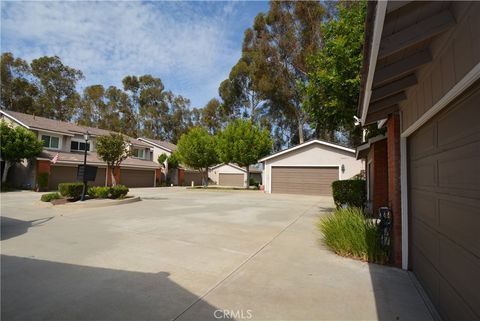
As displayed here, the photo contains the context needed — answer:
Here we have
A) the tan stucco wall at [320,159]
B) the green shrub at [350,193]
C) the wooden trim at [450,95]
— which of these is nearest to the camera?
the wooden trim at [450,95]

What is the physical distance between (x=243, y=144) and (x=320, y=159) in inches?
346

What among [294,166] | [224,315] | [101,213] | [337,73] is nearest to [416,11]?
[224,315]

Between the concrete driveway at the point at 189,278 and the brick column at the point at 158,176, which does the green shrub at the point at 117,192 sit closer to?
the concrete driveway at the point at 189,278

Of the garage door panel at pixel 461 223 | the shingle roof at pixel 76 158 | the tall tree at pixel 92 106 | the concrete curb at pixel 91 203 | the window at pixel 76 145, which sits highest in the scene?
the tall tree at pixel 92 106

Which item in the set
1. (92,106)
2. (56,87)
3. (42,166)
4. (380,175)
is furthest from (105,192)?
(92,106)

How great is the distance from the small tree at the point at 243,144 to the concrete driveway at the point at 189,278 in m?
22.5

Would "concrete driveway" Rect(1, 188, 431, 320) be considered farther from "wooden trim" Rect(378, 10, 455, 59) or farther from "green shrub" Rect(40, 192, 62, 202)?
"green shrub" Rect(40, 192, 62, 202)

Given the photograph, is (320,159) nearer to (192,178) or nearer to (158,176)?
(158,176)

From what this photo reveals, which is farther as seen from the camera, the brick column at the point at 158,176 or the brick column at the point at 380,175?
the brick column at the point at 158,176

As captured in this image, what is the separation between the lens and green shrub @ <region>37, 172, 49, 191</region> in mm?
22544

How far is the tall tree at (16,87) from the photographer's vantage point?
37656mm

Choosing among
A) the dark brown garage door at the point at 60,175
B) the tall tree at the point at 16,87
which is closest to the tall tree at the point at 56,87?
the tall tree at the point at 16,87

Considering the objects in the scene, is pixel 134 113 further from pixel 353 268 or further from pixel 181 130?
pixel 353 268

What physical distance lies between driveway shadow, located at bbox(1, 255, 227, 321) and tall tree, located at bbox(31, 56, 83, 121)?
44.2m
